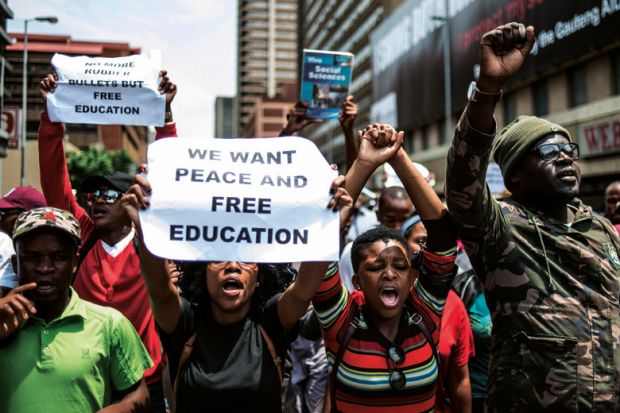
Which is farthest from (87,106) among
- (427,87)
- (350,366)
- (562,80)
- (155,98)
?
(427,87)

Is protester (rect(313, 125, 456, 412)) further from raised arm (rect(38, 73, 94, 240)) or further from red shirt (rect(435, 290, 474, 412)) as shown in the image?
raised arm (rect(38, 73, 94, 240))

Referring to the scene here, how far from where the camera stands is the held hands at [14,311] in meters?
2.39

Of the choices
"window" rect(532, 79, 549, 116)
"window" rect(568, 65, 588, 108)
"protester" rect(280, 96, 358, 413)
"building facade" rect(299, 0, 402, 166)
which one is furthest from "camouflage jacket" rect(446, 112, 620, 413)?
"building facade" rect(299, 0, 402, 166)

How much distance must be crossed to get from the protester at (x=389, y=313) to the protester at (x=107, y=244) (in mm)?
1255

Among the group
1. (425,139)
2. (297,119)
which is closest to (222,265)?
(297,119)

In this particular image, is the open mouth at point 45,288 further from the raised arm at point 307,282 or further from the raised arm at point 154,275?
the raised arm at point 307,282

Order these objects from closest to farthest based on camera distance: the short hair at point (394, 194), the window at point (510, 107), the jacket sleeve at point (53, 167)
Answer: the jacket sleeve at point (53, 167), the short hair at point (394, 194), the window at point (510, 107)

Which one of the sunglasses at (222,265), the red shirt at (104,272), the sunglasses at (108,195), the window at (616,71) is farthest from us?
the window at (616,71)

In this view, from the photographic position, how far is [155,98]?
3969mm

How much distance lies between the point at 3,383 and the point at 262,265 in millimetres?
1221

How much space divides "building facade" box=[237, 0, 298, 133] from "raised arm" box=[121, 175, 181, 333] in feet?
509

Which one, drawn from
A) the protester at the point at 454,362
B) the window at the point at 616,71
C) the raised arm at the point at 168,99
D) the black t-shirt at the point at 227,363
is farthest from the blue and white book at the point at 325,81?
the window at the point at 616,71

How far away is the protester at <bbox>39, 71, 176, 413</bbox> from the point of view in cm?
370

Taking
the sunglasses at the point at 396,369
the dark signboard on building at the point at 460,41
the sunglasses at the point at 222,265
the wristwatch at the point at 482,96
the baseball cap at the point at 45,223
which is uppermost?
the dark signboard on building at the point at 460,41
